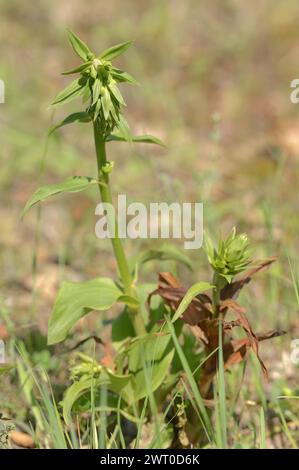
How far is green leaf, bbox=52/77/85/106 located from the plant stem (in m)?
0.08

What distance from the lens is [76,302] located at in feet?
5.73

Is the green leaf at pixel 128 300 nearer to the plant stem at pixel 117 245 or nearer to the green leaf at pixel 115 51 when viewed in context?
the plant stem at pixel 117 245

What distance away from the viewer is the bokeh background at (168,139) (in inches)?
105

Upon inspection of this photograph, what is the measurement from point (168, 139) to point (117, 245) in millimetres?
1890

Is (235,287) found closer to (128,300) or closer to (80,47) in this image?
(128,300)

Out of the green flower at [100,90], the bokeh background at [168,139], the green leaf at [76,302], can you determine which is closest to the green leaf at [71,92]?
the green flower at [100,90]

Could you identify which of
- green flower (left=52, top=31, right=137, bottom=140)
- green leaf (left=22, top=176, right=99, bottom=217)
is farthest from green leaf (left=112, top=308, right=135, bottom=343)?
green flower (left=52, top=31, right=137, bottom=140)

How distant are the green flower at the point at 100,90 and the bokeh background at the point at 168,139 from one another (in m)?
0.74

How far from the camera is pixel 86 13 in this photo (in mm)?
4414

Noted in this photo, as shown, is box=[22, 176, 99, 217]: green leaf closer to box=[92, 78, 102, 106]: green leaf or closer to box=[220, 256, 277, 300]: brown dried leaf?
box=[92, 78, 102, 106]: green leaf

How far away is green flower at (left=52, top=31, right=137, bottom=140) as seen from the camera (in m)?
1.59
